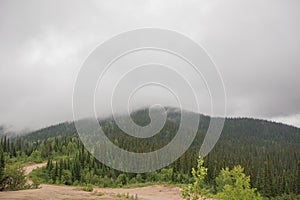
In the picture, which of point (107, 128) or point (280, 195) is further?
point (107, 128)

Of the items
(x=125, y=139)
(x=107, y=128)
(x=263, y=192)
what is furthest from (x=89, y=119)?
(x=107, y=128)

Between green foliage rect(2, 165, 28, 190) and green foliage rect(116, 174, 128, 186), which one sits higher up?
green foliage rect(2, 165, 28, 190)

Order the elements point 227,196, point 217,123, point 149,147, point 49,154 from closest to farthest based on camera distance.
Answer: point 217,123 < point 227,196 < point 149,147 < point 49,154

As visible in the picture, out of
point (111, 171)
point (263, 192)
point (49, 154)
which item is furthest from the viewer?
point (49, 154)

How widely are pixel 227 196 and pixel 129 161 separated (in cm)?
4879

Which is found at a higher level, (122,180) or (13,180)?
(13,180)

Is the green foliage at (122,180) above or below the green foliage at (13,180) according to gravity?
below

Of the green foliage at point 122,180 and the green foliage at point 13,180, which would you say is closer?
the green foliage at point 13,180

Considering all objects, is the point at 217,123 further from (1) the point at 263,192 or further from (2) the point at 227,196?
(1) the point at 263,192

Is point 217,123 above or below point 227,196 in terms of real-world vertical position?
above

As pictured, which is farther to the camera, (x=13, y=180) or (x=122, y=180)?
(x=122, y=180)

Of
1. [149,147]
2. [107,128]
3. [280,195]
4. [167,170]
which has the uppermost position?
[107,128]

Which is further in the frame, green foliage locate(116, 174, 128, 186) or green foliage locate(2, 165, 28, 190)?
green foliage locate(116, 174, 128, 186)

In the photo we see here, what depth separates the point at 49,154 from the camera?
85312mm
